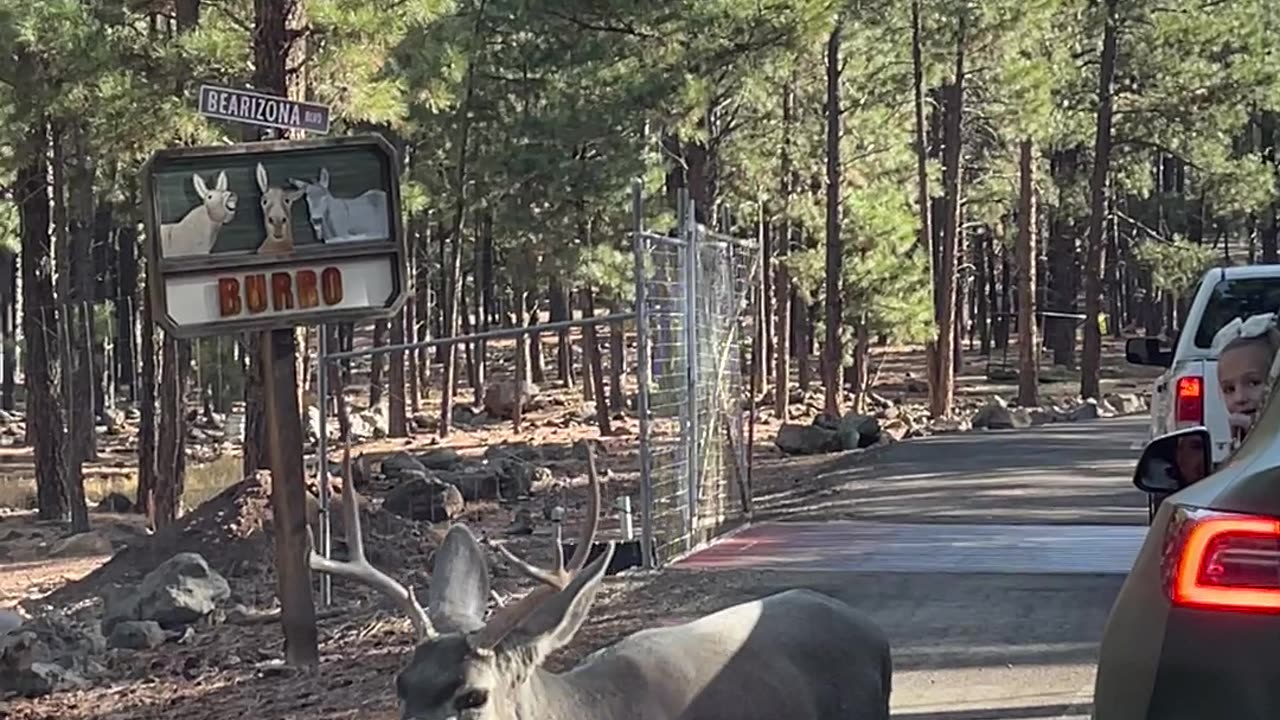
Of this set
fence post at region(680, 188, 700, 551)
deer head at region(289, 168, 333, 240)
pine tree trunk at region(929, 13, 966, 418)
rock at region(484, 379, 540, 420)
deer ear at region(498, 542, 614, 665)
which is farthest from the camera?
rock at region(484, 379, 540, 420)

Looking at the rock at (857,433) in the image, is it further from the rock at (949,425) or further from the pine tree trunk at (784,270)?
the pine tree trunk at (784,270)

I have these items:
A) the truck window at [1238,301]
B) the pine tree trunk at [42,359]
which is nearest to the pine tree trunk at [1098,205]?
the pine tree trunk at [42,359]

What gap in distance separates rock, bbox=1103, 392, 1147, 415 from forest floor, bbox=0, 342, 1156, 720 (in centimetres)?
853

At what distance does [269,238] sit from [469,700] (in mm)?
4140

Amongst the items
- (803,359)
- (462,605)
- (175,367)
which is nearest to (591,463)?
(462,605)

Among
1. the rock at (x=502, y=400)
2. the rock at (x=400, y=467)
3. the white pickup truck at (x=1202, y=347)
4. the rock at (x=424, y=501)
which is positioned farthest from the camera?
the rock at (x=502, y=400)

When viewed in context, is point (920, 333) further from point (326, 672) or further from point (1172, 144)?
point (326, 672)

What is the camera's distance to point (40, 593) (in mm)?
17609

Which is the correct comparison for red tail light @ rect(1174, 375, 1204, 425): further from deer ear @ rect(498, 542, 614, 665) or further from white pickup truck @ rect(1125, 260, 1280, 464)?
deer ear @ rect(498, 542, 614, 665)

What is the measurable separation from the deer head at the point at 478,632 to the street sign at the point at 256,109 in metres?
3.27

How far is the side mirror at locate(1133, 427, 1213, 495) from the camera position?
5156 millimetres

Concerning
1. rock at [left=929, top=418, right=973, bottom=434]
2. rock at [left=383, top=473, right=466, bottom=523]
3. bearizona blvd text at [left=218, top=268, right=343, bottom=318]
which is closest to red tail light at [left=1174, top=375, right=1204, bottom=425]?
bearizona blvd text at [left=218, top=268, right=343, bottom=318]

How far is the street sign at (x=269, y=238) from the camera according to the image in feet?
30.7

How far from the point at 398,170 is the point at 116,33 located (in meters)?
8.66
